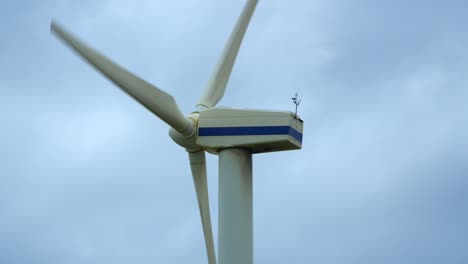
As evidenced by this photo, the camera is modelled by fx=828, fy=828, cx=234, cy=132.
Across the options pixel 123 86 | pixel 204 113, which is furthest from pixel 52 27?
pixel 204 113

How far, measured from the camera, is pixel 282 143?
77.7 feet

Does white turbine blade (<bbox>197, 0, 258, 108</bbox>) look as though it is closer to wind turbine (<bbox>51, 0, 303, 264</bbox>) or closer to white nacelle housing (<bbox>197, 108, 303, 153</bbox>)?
wind turbine (<bbox>51, 0, 303, 264</bbox>)

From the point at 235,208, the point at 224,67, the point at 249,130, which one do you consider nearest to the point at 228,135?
the point at 249,130

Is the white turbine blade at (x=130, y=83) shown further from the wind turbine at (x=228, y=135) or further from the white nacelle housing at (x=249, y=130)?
the white nacelle housing at (x=249, y=130)

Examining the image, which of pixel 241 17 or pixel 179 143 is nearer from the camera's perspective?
pixel 179 143

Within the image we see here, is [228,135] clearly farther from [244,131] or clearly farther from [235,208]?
[235,208]

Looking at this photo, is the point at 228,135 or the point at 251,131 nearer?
the point at 251,131

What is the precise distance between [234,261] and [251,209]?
5.63ft

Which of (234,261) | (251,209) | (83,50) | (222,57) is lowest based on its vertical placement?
(234,261)

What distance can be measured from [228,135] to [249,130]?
66 cm

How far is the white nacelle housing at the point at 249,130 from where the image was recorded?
23.6 m

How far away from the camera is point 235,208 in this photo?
23.5m

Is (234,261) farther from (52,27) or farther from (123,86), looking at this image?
(52,27)

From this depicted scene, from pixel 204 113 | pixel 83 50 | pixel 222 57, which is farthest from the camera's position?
pixel 222 57
